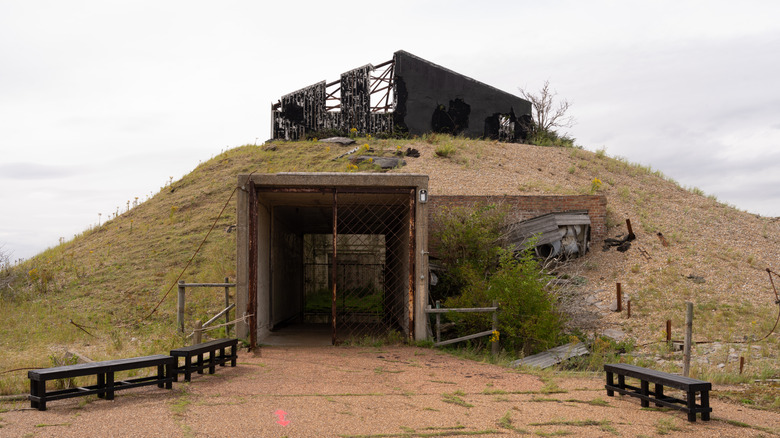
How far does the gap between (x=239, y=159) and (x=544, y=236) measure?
14.1 m

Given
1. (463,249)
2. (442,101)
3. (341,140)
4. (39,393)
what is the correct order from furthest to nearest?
(442,101) < (341,140) < (463,249) < (39,393)

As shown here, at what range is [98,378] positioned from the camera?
242 inches

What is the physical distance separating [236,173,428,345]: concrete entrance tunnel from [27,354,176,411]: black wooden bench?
3141 millimetres

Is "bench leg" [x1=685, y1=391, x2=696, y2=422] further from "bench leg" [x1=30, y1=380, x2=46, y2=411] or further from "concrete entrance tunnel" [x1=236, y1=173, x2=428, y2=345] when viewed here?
"bench leg" [x1=30, y1=380, x2=46, y2=411]

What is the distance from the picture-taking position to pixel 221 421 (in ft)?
17.4

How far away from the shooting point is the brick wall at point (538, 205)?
1465cm

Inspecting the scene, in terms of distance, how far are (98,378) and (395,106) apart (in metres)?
20.8

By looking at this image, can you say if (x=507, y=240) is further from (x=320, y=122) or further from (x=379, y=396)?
(x=320, y=122)

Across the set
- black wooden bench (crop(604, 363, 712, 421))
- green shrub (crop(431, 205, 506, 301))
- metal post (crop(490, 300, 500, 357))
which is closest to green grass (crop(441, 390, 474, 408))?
black wooden bench (crop(604, 363, 712, 421))

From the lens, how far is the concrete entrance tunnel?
10062 millimetres

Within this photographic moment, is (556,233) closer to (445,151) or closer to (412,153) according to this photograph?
(445,151)

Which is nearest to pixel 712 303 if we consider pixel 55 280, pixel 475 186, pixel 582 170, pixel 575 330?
pixel 575 330

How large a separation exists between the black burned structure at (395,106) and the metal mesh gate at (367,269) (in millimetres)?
6525

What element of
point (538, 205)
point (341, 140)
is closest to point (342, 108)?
point (341, 140)
